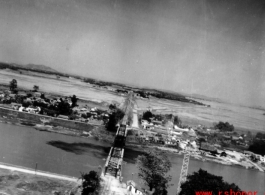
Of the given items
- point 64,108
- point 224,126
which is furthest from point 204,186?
point 64,108

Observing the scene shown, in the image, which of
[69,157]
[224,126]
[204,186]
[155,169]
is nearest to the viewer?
[204,186]

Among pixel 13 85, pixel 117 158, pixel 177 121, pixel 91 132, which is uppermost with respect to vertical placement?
pixel 13 85

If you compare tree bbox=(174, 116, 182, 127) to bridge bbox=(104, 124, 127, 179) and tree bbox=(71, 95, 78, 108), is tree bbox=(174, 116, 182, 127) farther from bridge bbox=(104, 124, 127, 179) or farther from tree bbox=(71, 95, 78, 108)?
tree bbox=(71, 95, 78, 108)

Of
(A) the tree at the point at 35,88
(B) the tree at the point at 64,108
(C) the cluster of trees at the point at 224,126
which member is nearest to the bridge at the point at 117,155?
(B) the tree at the point at 64,108

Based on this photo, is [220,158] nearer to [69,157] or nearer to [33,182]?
[69,157]

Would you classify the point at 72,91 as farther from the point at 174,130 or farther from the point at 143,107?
the point at 174,130

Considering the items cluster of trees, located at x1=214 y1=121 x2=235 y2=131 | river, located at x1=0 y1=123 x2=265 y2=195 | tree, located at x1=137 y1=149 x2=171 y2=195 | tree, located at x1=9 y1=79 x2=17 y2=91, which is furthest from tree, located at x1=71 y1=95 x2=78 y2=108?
cluster of trees, located at x1=214 y1=121 x2=235 y2=131

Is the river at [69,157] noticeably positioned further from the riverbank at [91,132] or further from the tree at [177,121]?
the tree at [177,121]
